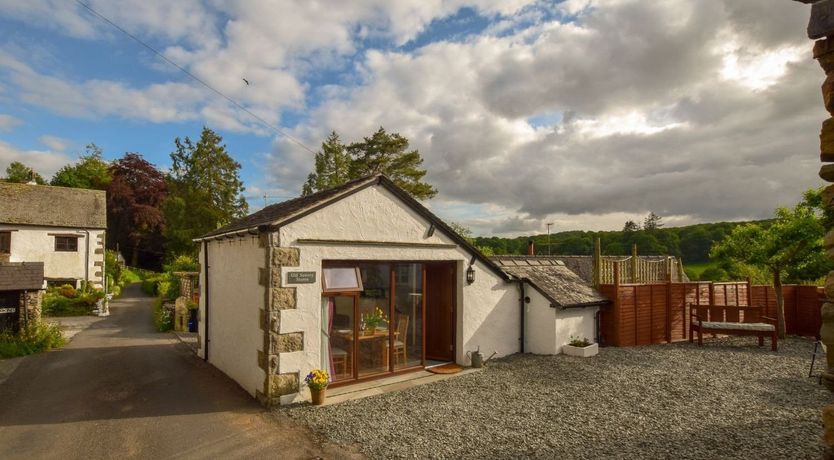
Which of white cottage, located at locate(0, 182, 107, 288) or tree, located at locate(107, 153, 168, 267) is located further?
tree, located at locate(107, 153, 168, 267)

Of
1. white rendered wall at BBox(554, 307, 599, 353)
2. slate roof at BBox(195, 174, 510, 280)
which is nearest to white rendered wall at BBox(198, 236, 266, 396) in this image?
slate roof at BBox(195, 174, 510, 280)

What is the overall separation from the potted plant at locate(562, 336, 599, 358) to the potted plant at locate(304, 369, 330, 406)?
6873mm

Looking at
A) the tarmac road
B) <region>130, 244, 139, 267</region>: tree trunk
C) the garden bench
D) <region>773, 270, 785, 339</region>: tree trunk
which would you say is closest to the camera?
the tarmac road

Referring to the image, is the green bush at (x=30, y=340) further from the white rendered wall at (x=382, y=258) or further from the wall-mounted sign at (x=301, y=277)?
the wall-mounted sign at (x=301, y=277)

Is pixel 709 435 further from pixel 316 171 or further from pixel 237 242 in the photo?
pixel 316 171

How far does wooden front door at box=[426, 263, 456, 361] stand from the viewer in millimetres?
10930

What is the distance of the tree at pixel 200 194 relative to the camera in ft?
110

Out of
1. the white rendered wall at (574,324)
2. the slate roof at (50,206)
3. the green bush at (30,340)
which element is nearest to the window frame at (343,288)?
the white rendered wall at (574,324)

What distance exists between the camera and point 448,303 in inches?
432

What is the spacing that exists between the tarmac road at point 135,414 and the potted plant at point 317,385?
0.68m

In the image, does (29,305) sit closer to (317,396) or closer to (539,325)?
(317,396)

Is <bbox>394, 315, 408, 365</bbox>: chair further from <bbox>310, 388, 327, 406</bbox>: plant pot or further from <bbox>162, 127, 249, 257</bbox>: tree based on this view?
<bbox>162, 127, 249, 257</bbox>: tree

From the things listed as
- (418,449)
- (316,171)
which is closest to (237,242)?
(418,449)

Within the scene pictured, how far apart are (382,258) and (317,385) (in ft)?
9.34
